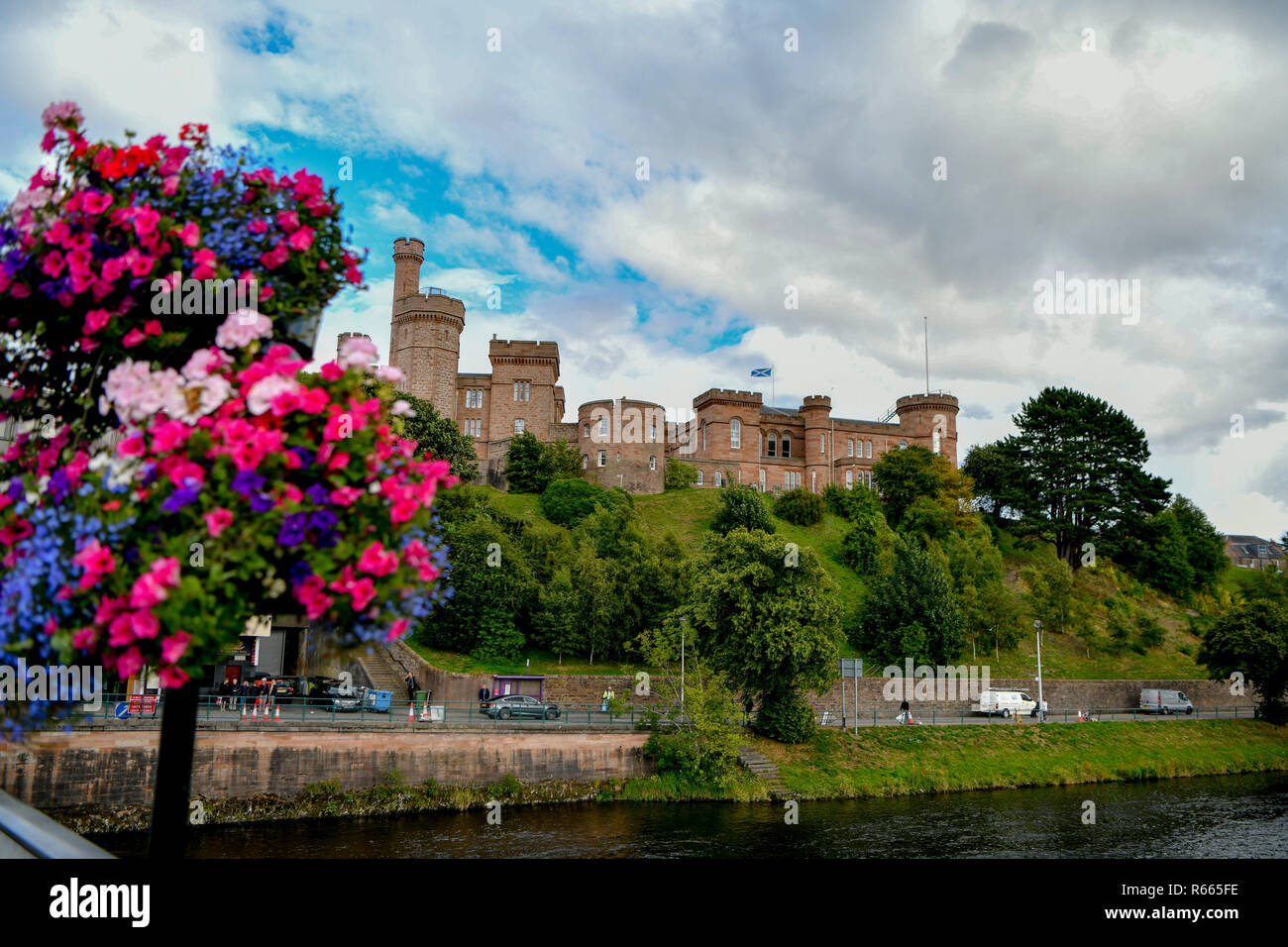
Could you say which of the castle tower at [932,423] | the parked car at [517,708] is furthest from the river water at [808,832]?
the castle tower at [932,423]

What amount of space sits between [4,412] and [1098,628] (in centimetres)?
6864

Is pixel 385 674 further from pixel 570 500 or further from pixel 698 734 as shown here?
pixel 570 500

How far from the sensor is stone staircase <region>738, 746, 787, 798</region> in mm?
33562

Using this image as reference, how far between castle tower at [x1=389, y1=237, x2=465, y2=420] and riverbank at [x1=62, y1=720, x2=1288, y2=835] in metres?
57.6

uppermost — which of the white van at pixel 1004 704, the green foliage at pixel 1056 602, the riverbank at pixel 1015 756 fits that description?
the green foliage at pixel 1056 602

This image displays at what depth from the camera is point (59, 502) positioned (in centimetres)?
362

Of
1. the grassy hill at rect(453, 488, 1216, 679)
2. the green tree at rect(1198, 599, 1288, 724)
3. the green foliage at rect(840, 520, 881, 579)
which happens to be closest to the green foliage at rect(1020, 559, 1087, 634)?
the grassy hill at rect(453, 488, 1216, 679)

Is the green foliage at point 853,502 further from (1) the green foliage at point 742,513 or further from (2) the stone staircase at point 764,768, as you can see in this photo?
(2) the stone staircase at point 764,768

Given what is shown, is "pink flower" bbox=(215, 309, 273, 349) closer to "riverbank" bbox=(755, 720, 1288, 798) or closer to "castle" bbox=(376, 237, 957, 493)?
"riverbank" bbox=(755, 720, 1288, 798)

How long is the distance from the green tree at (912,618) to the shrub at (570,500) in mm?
24356

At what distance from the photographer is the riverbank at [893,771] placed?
2875cm

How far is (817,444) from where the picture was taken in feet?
298

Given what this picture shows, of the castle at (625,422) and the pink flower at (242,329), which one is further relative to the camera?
the castle at (625,422)
